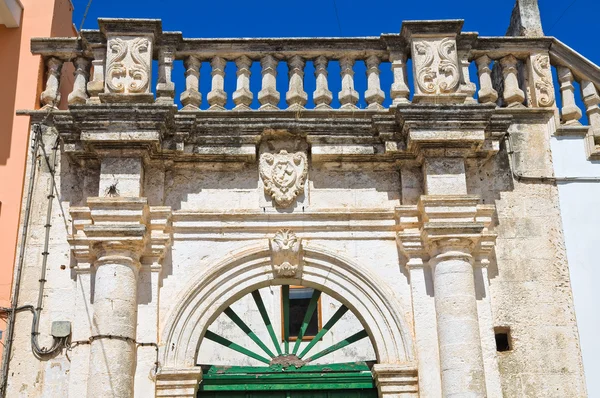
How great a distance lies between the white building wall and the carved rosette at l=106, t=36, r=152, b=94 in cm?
377

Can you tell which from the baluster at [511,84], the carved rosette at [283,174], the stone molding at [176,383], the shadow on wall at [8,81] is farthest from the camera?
→ the baluster at [511,84]

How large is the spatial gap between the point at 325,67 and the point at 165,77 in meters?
1.47

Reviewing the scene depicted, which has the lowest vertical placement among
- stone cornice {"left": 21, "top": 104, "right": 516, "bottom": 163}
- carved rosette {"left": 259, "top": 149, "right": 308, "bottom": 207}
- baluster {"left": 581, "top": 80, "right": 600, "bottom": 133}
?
carved rosette {"left": 259, "top": 149, "right": 308, "bottom": 207}

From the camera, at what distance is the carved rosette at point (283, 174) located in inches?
310

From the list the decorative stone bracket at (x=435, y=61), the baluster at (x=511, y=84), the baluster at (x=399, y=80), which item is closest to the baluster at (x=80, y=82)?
the baluster at (x=399, y=80)

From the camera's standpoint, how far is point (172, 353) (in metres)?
7.36

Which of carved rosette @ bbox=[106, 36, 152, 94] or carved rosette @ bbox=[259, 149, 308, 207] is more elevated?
carved rosette @ bbox=[106, 36, 152, 94]

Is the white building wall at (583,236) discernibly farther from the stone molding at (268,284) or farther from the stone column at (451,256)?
the stone molding at (268,284)

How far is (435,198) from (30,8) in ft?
14.6

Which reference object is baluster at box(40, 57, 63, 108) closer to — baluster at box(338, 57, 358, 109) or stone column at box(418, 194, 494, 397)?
baluster at box(338, 57, 358, 109)

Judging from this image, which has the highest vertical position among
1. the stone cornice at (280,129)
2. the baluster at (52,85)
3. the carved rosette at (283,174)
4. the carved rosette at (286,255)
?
the baluster at (52,85)

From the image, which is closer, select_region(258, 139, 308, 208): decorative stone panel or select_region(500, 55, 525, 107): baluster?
select_region(258, 139, 308, 208): decorative stone panel

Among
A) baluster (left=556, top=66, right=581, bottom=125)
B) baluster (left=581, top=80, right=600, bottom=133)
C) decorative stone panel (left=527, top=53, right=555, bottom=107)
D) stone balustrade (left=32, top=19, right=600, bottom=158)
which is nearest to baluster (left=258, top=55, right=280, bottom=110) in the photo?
stone balustrade (left=32, top=19, right=600, bottom=158)

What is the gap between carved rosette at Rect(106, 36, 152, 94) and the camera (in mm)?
7926
